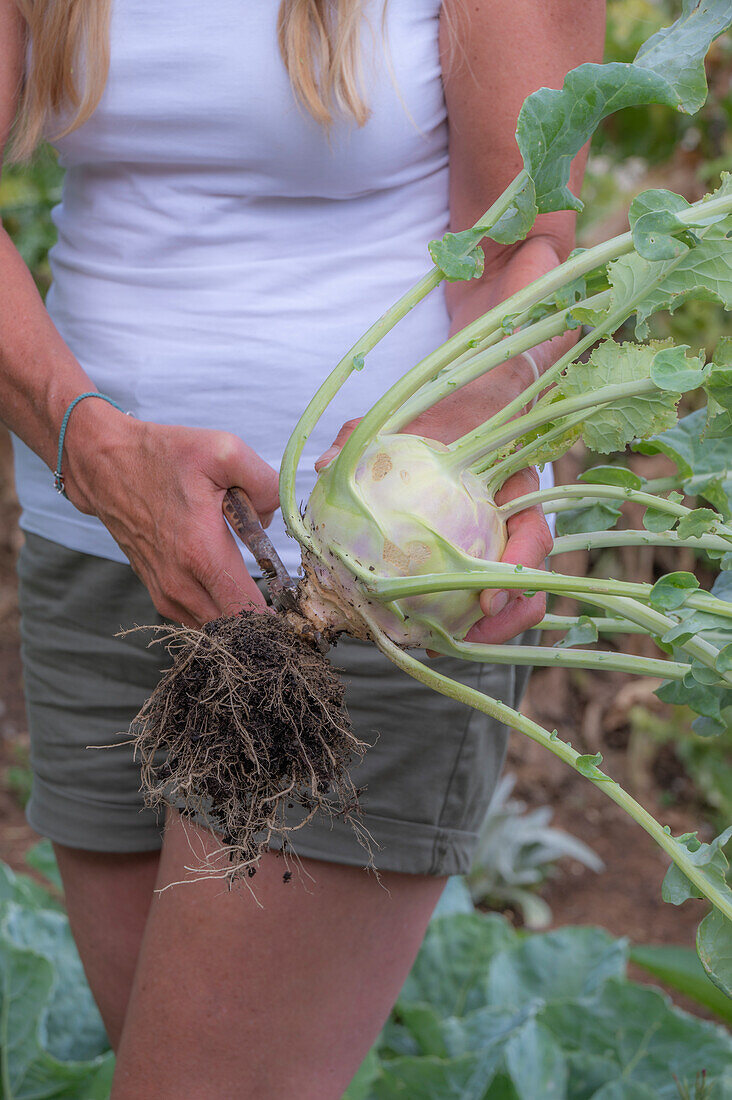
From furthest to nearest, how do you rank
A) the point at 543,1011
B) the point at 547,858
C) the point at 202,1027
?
the point at 547,858, the point at 543,1011, the point at 202,1027

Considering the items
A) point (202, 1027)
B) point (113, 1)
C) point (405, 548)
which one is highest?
point (113, 1)

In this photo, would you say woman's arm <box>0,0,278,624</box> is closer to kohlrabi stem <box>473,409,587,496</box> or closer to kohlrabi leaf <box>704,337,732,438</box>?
kohlrabi stem <box>473,409,587,496</box>

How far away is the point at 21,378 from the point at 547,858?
2694mm

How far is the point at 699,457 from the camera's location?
4.29 feet

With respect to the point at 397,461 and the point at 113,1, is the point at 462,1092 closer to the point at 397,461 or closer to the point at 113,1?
the point at 397,461

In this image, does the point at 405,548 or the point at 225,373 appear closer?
the point at 405,548

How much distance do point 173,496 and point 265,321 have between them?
332 millimetres

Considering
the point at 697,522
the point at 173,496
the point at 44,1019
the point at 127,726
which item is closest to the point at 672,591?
the point at 697,522

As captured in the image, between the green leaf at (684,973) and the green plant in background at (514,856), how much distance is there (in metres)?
1.01

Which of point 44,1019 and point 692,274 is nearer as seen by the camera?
point 692,274

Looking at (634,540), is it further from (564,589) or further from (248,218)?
(248,218)

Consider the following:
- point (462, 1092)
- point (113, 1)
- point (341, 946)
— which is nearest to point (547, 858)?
point (462, 1092)

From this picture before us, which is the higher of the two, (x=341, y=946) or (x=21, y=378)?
(x=21, y=378)

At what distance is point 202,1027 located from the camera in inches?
49.1
